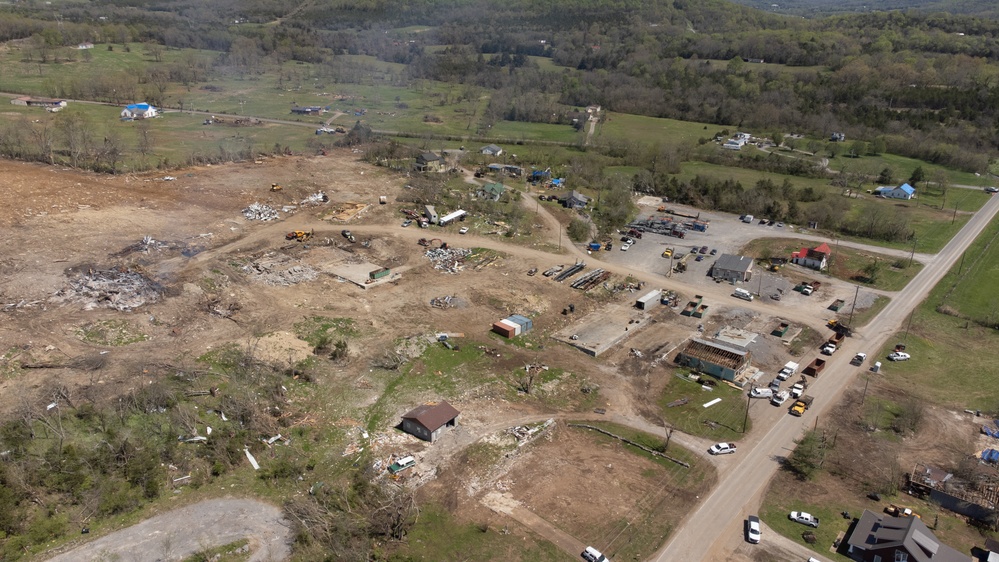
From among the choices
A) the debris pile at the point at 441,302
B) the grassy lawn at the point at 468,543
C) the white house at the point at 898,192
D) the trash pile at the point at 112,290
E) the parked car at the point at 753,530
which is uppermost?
the white house at the point at 898,192

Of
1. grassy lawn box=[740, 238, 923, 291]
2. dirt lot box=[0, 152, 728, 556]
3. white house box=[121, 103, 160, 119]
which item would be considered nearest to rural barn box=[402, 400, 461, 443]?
dirt lot box=[0, 152, 728, 556]

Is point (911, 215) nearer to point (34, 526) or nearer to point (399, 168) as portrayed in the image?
point (399, 168)

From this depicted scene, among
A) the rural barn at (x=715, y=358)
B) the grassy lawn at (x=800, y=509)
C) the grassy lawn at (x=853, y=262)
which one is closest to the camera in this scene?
the grassy lawn at (x=800, y=509)

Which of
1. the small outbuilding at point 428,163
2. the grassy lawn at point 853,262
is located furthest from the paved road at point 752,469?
the small outbuilding at point 428,163

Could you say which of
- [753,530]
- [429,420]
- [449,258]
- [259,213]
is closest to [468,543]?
[429,420]

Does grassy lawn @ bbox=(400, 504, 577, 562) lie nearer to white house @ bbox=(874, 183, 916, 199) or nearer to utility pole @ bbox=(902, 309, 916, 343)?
utility pole @ bbox=(902, 309, 916, 343)

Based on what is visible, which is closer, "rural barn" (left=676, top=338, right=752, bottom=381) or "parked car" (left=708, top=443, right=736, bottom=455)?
"parked car" (left=708, top=443, right=736, bottom=455)

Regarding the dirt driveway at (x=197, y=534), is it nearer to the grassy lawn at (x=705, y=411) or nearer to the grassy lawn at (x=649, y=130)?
the grassy lawn at (x=705, y=411)
